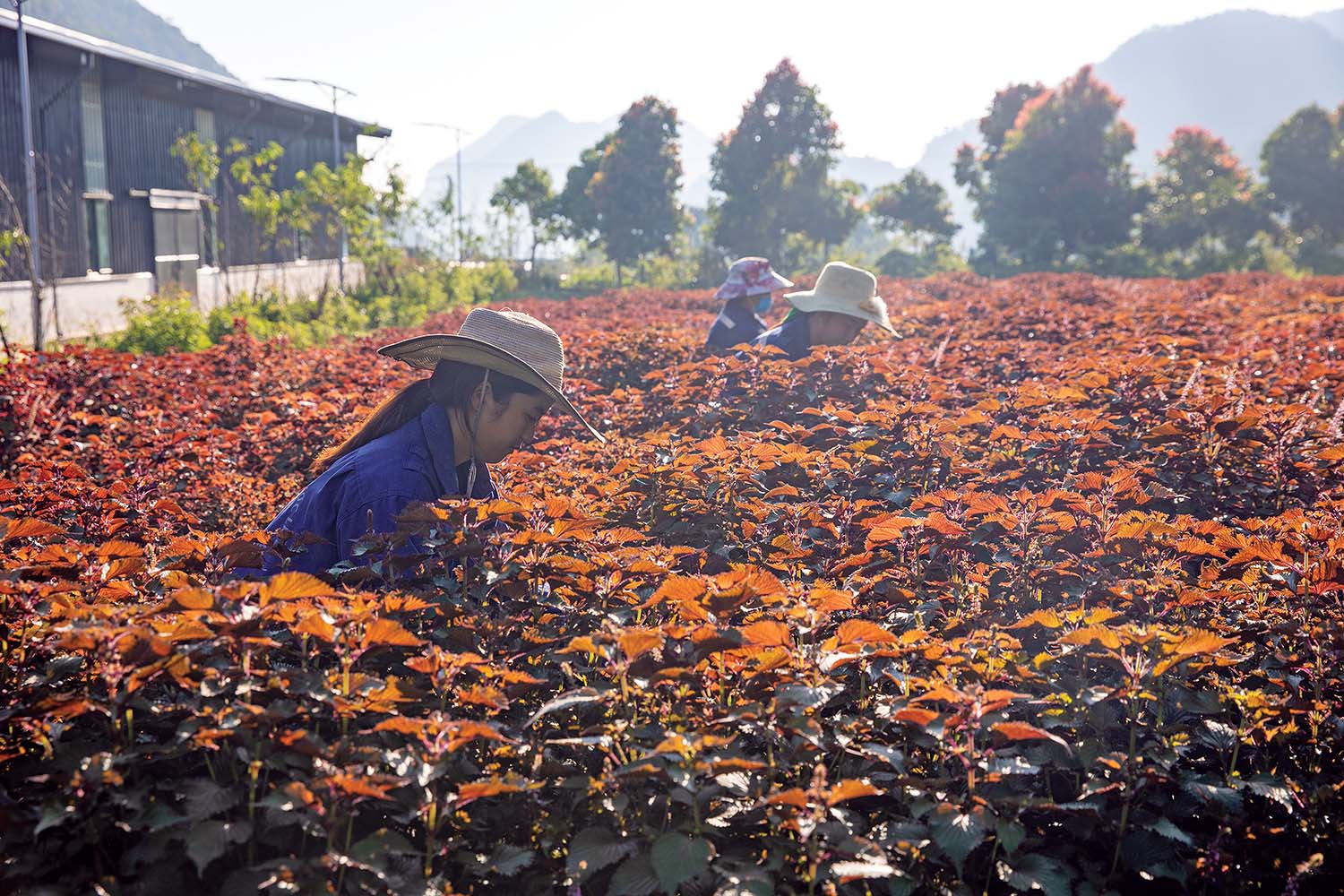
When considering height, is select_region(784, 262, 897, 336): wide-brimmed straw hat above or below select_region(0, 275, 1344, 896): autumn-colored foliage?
above

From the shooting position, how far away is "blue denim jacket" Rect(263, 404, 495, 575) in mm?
2736

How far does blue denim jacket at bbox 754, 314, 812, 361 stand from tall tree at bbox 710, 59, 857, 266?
26153 mm

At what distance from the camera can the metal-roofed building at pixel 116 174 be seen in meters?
18.8

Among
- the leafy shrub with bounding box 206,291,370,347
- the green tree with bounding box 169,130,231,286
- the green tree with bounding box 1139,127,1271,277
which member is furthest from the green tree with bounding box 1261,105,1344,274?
the green tree with bounding box 169,130,231,286

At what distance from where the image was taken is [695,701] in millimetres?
1959

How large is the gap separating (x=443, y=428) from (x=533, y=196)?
123 feet

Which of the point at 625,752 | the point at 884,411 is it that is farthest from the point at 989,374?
the point at 625,752

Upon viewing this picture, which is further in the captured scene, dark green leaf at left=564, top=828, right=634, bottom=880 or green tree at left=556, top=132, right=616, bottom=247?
green tree at left=556, top=132, right=616, bottom=247

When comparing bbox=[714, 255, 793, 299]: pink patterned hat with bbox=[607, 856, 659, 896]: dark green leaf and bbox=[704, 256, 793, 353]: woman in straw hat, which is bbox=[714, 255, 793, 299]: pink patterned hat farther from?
bbox=[607, 856, 659, 896]: dark green leaf

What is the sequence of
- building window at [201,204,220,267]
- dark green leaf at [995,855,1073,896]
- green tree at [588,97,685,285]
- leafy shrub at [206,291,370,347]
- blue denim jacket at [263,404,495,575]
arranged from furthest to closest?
green tree at [588,97,685,285]
building window at [201,204,220,267]
leafy shrub at [206,291,370,347]
blue denim jacket at [263,404,495,575]
dark green leaf at [995,855,1073,896]

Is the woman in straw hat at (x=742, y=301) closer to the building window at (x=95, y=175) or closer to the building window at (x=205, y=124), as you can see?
the building window at (x=95, y=175)

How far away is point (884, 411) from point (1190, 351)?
8.90ft

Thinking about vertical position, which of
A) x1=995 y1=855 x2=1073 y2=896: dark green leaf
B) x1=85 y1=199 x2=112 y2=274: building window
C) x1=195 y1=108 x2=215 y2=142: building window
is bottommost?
x1=995 y1=855 x2=1073 y2=896: dark green leaf

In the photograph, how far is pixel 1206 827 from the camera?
198 cm
